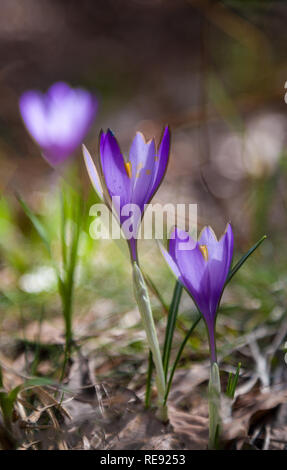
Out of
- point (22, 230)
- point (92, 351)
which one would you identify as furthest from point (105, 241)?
point (92, 351)

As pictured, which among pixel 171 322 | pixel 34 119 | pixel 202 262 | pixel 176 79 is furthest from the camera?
pixel 176 79

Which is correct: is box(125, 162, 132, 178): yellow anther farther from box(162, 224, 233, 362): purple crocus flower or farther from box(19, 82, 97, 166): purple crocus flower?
box(19, 82, 97, 166): purple crocus flower

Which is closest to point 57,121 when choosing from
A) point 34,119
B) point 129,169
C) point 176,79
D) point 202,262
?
point 34,119

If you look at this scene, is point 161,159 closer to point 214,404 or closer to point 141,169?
point 141,169


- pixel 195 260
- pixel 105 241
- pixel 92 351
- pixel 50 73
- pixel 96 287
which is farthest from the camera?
pixel 50 73

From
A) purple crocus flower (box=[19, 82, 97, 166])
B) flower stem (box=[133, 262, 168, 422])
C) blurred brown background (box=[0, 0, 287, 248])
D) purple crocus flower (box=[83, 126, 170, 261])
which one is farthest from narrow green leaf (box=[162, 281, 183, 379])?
blurred brown background (box=[0, 0, 287, 248])

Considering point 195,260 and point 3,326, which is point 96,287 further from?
point 195,260
